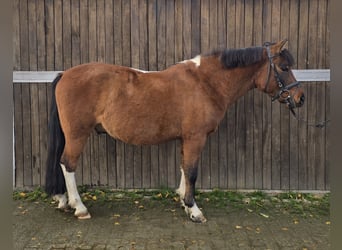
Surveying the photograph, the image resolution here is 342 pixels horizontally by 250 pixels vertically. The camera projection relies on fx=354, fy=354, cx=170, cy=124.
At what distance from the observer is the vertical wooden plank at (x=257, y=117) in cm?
453

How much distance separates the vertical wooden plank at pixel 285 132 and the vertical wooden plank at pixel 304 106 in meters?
0.15

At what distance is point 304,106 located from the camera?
15.1 ft

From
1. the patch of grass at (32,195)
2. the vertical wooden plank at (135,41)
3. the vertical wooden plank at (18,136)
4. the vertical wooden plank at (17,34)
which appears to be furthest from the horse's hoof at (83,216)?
the vertical wooden plank at (17,34)

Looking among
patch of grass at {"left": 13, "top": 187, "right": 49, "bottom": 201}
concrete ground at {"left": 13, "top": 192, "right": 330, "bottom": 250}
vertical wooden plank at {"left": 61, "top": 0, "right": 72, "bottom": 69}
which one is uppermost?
vertical wooden plank at {"left": 61, "top": 0, "right": 72, "bottom": 69}

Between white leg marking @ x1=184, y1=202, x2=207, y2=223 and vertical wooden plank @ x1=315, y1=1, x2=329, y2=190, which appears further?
vertical wooden plank @ x1=315, y1=1, x2=329, y2=190

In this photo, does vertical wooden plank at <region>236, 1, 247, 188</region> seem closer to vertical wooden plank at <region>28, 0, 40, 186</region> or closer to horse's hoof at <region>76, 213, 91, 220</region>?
horse's hoof at <region>76, 213, 91, 220</region>

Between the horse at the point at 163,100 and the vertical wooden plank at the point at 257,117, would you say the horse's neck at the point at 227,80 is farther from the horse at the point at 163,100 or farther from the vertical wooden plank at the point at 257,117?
the vertical wooden plank at the point at 257,117

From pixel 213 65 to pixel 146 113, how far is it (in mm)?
929

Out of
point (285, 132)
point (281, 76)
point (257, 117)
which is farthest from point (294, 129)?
point (281, 76)

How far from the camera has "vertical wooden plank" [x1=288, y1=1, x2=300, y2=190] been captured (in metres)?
4.51

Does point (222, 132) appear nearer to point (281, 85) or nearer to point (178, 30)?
point (281, 85)

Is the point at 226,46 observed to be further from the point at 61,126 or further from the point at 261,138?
the point at 61,126

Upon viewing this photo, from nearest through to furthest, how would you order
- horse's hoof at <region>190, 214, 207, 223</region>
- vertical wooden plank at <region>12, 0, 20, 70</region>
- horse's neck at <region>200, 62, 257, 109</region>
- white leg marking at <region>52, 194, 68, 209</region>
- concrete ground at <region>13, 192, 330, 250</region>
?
concrete ground at <region>13, 192, 330, 250</region> < horse's hoof at <region>190, 214, 207, 223</region> < horse's neck at <region>200, 62, 257, 109</region> < white leg marking at <region>52, 194, 68, 209</region> < vertical wooden plank at <region>12, 0, 20, 70</region>

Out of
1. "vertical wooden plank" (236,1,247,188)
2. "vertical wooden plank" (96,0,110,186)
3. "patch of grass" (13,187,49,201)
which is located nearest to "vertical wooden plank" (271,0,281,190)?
"vertical wooden plank" (236,1,247,188)
